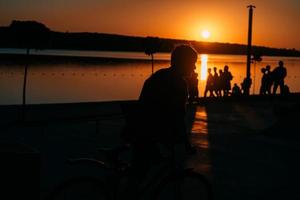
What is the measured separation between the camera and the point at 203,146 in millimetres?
12000

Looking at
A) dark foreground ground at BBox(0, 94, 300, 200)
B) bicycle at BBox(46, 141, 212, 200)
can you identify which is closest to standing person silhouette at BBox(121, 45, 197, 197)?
bicycle at BBox(46, 141, 212, 200)

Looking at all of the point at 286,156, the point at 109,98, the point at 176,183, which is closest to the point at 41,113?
the point at 286,156

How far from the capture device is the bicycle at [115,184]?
17.1 ft

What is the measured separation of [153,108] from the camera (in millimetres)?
5359

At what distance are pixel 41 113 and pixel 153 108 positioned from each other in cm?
1210

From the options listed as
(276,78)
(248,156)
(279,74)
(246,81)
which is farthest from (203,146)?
(246,81)

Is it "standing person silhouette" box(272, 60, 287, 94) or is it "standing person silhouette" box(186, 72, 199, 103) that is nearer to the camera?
"standing person silhouette" box(186, 72, 199, 103)

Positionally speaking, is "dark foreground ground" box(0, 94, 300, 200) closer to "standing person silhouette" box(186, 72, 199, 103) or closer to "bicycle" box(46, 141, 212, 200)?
"bicycle" box(46, 141, 212, 200)

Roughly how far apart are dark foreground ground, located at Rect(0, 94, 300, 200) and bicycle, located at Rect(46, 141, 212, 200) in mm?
352

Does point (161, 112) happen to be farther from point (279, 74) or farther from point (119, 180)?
point (279, 74)

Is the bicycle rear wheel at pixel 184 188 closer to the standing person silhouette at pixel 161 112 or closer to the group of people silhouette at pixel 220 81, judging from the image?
the standing person silhouette at pixel 161 112

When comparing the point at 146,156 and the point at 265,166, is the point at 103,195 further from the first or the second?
the point at 265,166

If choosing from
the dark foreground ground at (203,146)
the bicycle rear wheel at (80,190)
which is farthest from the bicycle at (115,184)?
the dark foreground ground at (203,146)

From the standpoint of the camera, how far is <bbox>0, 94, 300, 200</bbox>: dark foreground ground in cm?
546
